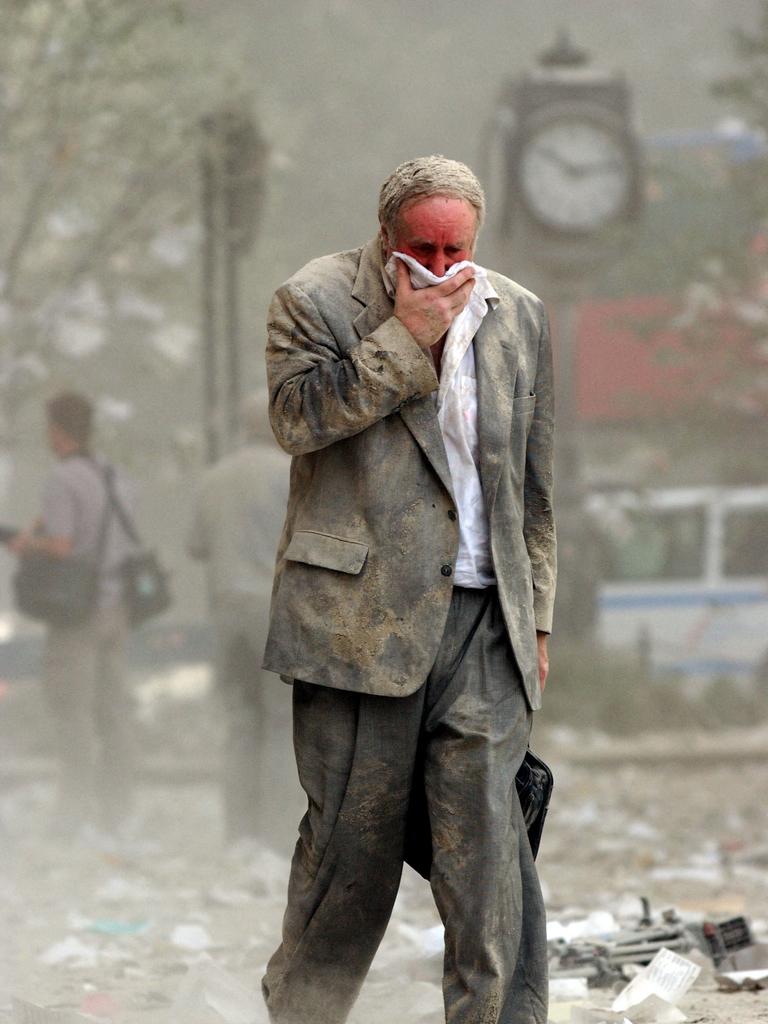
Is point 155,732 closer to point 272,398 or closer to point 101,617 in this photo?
point 101,617

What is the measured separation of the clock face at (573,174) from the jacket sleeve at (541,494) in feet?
23.1

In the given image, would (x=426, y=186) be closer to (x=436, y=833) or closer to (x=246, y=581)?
(x=436, y=833)

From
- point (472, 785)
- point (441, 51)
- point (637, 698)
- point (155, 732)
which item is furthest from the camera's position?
point (441, 51)

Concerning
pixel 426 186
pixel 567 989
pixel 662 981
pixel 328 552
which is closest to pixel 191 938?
pixel 567 989

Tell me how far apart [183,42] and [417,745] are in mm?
8029

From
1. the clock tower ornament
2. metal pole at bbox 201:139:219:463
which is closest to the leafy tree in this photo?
metal pole at bbox 201:139:219:463

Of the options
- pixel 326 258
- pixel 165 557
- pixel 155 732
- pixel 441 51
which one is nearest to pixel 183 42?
pixel 165 557

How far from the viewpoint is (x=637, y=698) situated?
1084 centimetres

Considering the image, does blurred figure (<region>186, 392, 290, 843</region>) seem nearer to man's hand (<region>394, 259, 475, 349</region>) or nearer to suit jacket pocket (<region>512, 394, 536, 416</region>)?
suit jacket pocket (<region>512, 394, 536, 416</region>)

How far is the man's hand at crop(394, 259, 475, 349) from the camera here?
3.09 m

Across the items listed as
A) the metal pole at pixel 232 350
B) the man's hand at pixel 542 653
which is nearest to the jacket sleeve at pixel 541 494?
the man's hand at pixel 542 653

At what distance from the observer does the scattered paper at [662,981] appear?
3926 mm

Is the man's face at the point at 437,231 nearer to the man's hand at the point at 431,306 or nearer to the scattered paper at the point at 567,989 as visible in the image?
the man's hand at the point at 431,306

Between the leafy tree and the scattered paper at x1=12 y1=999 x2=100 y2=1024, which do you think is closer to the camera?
the scattered paper at x1=12 y1=999 x2=100 y2=1024
